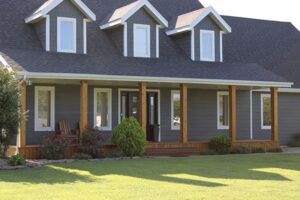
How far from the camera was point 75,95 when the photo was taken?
22719 millimetres

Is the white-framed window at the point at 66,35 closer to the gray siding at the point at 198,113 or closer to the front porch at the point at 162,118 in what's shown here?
the front porch at the point at 162,118

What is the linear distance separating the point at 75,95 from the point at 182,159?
18.8ft

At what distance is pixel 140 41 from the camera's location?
78.3ft

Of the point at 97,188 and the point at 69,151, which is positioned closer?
the point at 97,188

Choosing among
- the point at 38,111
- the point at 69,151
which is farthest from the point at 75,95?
the point at 69,151

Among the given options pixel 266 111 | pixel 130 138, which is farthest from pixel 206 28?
pixel 130 138

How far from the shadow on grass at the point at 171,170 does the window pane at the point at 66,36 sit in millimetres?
6038

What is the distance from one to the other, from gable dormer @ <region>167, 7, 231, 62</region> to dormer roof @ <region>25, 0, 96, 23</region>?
15.7ft

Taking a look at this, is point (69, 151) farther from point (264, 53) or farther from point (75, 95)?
point (264, 53)

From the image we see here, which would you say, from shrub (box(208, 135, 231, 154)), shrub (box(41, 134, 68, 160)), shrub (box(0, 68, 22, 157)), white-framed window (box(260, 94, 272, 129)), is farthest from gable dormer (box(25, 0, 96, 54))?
white-framed window (box(260, 94, 272, 129))

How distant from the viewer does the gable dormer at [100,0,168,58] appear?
2333 centimetres

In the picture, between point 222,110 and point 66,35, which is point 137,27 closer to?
point 66,35

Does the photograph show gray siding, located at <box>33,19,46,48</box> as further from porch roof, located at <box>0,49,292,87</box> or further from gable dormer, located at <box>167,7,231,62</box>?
gable dormer, located at <box>167,7,231,62</box>

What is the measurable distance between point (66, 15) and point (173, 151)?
664 centimetres
